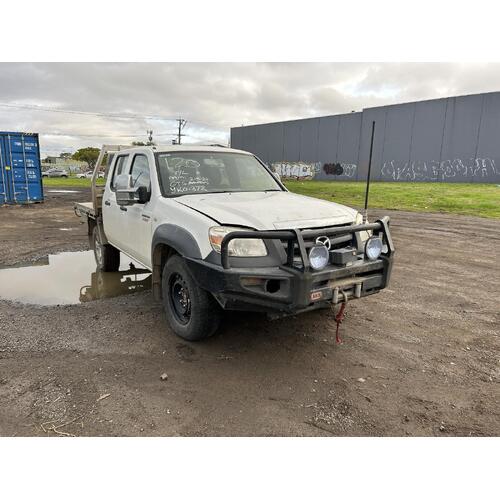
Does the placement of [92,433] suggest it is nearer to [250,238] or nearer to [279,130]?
[250,238]

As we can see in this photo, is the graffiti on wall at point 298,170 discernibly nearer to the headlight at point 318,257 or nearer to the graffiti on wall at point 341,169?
the graffiti on wall at point 341,169

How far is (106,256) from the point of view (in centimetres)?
643

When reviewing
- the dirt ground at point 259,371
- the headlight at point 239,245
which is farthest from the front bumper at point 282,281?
the dirt ground at point 259,371

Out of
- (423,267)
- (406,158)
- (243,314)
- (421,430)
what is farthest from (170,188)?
(406,158)

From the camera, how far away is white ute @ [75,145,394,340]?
3107 millimetres

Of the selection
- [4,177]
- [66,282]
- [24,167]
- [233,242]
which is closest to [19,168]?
[24,167]

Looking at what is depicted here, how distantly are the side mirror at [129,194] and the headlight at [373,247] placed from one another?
2.31m

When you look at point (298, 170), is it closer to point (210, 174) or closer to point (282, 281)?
point (210, 174)

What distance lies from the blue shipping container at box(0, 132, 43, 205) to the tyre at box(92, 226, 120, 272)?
13.2 metres

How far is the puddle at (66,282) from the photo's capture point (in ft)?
17.6

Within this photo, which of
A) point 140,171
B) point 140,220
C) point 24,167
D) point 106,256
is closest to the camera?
point 140,220

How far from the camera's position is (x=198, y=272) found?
3352 mm

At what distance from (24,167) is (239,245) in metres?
17.7

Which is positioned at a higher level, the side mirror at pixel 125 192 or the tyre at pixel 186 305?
the side mirror at pixel 125 192
